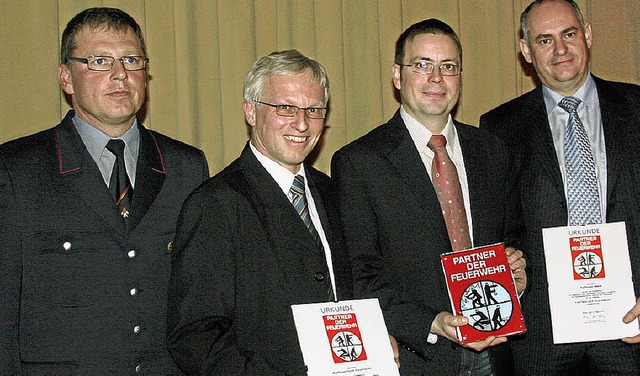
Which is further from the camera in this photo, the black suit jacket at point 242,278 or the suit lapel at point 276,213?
the suit lapel at point 276,213

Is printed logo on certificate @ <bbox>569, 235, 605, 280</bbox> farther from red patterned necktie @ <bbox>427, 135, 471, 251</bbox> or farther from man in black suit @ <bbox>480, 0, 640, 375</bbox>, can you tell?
red patterned necktie @ <bbox>427, 135, 471, 251</bbox>

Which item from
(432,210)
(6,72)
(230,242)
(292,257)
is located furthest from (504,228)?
(6,72)

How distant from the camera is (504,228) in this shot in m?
3.36

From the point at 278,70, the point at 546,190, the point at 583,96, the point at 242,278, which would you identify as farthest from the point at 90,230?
the point at 583,96

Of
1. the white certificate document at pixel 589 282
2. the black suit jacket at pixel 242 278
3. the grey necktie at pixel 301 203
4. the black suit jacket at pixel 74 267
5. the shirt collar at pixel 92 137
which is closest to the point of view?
the black suit jacket at pixel 242 278

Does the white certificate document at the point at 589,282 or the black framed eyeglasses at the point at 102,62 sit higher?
the black framed eyeglasses at the point at 102,62

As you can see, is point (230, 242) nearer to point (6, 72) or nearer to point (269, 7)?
point (6, 72)

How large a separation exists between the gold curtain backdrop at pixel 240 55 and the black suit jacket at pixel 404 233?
1258 mm

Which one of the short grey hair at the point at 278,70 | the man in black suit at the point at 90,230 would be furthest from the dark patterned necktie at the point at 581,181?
the man in black suit at the point at 90,230

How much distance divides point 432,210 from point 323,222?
18.1 inches

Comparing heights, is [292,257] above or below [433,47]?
below

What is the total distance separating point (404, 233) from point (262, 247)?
65 centimetres

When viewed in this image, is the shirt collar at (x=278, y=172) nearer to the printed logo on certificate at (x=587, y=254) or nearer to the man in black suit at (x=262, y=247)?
the man in black suit at (x=262, y=247)

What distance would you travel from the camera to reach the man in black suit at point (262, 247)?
102 inches
